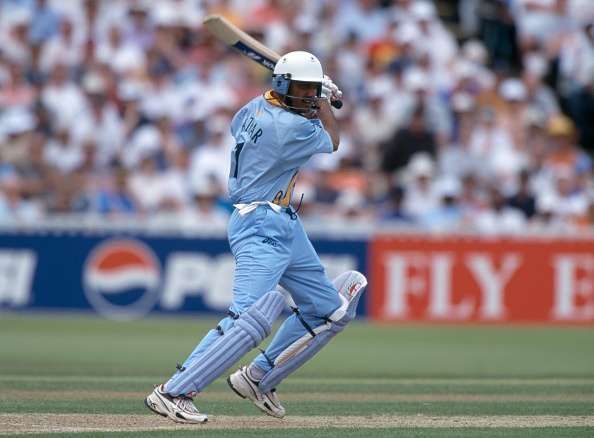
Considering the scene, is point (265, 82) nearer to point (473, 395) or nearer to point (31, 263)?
point (31, 263)


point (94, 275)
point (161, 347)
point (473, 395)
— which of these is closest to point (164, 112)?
point (94, 275)

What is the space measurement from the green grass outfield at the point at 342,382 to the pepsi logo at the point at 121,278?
0.23 meters

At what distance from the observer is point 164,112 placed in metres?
18.0

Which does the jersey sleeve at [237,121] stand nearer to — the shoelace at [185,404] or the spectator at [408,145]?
the shoelace at [185,404]

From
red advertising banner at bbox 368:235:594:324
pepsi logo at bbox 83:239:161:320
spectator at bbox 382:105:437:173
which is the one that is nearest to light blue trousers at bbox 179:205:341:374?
pepsi logo at bbox 83:239:161:320

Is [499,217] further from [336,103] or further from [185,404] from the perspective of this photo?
[185,404]

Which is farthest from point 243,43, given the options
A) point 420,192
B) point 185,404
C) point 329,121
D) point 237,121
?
point 420,192

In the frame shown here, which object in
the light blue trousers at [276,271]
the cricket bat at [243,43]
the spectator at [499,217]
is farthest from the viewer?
the spectator at [499,217]

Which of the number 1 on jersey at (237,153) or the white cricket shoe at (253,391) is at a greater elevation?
the number 1 on jersey at (237,153)

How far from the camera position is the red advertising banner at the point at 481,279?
660 inches

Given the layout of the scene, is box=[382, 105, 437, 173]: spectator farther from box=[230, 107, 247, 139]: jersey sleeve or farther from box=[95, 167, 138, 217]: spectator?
box=[230, 107, 247, 139]: jersey sleeve

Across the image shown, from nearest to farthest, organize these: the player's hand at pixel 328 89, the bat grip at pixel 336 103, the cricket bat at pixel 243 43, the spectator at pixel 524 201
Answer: the player's hand at pixel 328 89
the bat grip at pixel 336 103
the cricket bat at pixel 243 43
the spectator at pixel 524 201

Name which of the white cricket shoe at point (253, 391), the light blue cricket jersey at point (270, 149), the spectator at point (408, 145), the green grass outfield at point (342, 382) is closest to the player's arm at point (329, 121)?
the light blue cricket jersey at point (270, 149)

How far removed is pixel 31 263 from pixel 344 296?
9273mm
